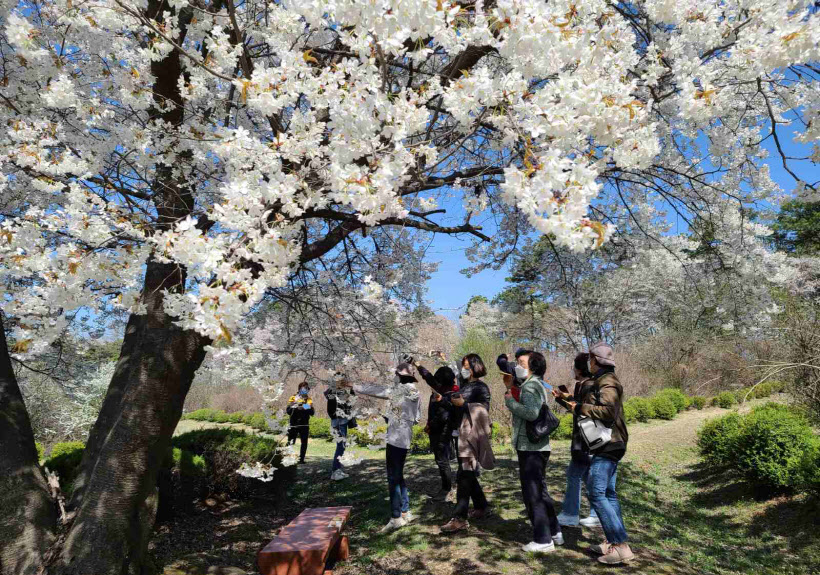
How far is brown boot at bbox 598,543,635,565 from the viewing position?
372 cm

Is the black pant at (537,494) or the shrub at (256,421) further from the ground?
the shrub at (256,421)

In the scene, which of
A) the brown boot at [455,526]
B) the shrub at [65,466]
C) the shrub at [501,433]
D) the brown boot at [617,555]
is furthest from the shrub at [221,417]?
the brown boot at [617,555]

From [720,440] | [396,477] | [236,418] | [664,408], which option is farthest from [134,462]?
[236,418]

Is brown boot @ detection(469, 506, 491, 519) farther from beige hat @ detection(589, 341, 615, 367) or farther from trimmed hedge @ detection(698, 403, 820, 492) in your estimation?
trimmed hedge @ detection(698, 403, 820, 492)

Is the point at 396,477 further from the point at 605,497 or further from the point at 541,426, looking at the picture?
the point at 605,497

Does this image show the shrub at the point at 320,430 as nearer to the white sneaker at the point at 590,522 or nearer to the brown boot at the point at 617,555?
the white sneaker at the point at 590,522

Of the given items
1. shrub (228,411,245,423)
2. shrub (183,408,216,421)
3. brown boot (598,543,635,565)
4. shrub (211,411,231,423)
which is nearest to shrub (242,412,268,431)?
shrub (228,411,245,423)

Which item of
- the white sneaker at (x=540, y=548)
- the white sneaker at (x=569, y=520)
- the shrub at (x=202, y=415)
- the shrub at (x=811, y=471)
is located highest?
the shrub at (x=202, y=415)

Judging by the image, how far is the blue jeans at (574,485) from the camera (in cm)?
451

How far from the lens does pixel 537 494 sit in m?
3.97

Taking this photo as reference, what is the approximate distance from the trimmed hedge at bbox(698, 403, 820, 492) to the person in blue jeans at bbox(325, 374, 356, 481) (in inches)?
210

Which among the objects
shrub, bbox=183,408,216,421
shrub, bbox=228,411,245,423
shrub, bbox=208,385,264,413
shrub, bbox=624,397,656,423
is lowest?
shrub, bbox=624,397,656,423

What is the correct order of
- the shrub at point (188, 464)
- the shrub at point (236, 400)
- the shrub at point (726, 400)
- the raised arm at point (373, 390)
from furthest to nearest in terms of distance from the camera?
the shrub at point (236, 400)
the shrub at point (726, 400)
the shrub at point (188, 464)
the raised arm at point (373, 390)

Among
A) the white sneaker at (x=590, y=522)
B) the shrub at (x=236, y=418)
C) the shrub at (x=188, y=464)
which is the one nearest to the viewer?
the white sneaker at (x=590, y=522)
